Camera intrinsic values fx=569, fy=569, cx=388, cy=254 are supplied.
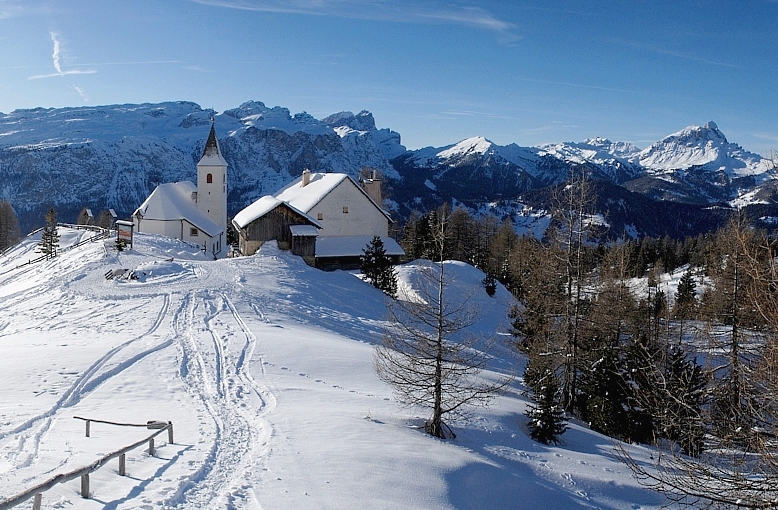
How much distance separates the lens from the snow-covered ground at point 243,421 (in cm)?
980

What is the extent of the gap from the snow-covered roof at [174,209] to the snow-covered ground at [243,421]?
23613 mm

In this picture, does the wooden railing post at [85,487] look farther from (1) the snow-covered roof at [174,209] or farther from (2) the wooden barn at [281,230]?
(1) the snow-covered roof at [174,209]

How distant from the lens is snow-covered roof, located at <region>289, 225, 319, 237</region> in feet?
144

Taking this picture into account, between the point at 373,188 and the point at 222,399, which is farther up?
the point at 373,188

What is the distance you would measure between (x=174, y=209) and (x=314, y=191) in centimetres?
1333

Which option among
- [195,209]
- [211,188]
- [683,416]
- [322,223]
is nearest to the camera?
[683,416]

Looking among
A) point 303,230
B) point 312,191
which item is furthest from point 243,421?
point 312,191

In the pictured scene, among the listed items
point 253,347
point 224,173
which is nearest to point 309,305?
point 253,347

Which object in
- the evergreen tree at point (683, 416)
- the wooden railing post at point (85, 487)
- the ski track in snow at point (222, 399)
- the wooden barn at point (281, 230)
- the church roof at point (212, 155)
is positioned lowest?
the ski track in snow at point (222, 399)

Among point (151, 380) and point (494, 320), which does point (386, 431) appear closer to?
point (151, 380)

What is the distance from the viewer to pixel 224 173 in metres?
60.6

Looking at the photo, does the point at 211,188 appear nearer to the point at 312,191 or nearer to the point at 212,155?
the point at 212,155

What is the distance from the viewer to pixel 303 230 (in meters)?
44.2

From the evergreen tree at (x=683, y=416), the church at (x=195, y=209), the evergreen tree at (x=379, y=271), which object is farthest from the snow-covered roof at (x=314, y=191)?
the evergreen tree at (x=683, y=416)
